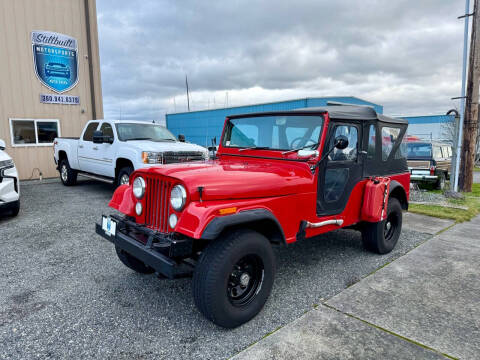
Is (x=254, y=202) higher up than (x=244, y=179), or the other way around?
(x=244, y=179)

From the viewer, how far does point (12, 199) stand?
217 inches

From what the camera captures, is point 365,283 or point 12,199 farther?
point 12,199

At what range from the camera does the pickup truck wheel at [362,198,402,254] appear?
4.05 m

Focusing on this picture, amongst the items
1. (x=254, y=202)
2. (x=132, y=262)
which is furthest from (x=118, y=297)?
(x=254, y=202)

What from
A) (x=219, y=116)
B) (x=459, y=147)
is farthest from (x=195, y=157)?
(x=219, y=116)

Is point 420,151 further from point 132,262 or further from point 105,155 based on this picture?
point 132,262

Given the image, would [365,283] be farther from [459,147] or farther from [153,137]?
[459,147]

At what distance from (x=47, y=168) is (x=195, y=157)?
701 centimetres

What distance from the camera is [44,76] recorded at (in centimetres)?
1072

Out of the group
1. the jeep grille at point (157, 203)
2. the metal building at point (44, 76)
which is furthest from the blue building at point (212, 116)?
the jeep grille at point (157, 203)

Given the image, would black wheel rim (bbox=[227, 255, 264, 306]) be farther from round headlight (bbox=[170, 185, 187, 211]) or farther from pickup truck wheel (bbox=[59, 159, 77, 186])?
pickup truck wheel (bbox=[59, 159, 77, 186])

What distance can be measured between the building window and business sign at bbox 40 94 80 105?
689 millimetres

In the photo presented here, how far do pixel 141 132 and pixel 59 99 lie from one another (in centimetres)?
545

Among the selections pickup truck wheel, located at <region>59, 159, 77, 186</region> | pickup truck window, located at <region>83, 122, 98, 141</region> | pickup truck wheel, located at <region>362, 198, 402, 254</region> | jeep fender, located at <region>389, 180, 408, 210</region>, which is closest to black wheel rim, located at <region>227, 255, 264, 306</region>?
pickup truck wheel, located at <region>362, 198, 402, 254</region>
